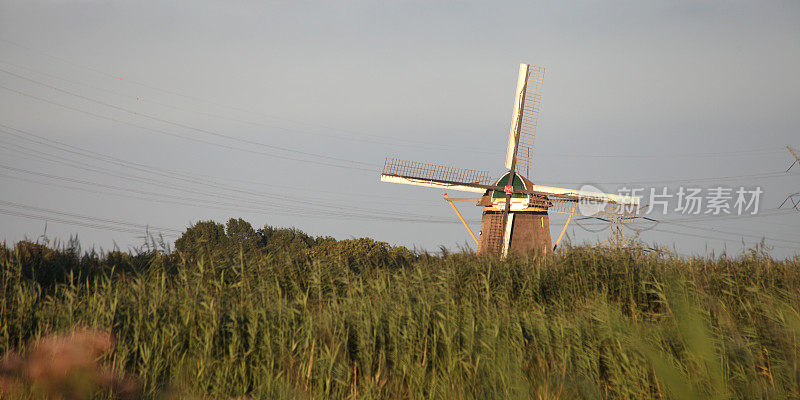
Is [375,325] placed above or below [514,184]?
below

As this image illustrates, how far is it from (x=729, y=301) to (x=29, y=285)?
983 centimetres

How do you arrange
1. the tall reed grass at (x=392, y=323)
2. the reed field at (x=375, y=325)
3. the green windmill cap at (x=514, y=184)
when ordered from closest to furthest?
the reed field at (x=375, y=325)
the tall reed grass at (x=392, y=323)
the green windmill cap at (x=514, y=184)

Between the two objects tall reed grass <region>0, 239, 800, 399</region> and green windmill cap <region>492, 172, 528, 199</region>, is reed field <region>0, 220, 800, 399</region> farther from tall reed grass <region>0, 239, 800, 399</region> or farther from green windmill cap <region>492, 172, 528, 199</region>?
green windmill cap <region>492, 172, 528, 199</region>

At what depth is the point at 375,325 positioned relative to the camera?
7156 mm

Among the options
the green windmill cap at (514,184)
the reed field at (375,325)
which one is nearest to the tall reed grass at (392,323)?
the reed field at (375,325)

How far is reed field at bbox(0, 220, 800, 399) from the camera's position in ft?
19.1

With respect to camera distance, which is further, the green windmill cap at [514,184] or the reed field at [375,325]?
the green windmill cap at [514,184]

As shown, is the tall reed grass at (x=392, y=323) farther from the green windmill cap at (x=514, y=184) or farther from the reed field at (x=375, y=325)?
the green windmill cap at (x=514, y=184)

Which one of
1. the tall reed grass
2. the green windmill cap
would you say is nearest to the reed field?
the tall reed grass

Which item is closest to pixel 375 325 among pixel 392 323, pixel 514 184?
pixel 392 323

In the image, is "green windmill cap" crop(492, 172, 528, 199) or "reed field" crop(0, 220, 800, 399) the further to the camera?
"green windmill cap" crop(492, 172, 528, 199)

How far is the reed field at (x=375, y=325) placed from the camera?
5.84 m

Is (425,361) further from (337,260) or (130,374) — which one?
(337,260)

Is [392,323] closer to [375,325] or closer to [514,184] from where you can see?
[375,325]
